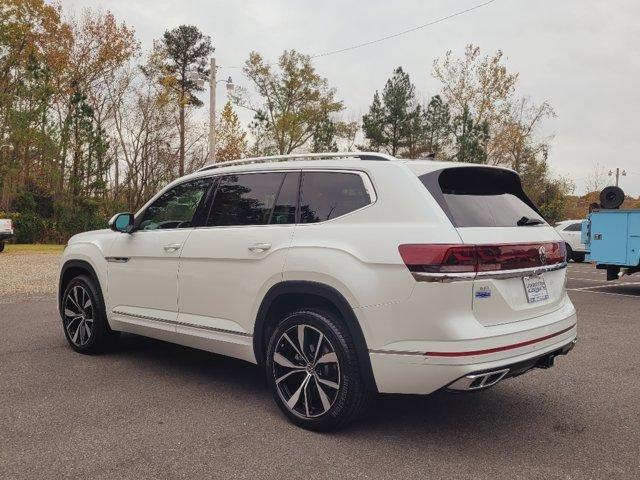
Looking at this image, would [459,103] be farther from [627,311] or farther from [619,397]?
[619,397]

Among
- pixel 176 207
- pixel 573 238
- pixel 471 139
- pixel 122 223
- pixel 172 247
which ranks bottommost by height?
pixel 573 238

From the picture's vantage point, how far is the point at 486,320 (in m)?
3.22

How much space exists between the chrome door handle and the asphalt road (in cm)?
117

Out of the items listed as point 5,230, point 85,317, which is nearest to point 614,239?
point 85,317

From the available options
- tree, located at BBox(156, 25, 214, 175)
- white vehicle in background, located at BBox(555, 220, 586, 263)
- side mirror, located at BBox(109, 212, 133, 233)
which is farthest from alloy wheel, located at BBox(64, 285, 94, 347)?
tree, located at BBox(156, 25, 214, 175)

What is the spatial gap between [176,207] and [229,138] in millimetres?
37911

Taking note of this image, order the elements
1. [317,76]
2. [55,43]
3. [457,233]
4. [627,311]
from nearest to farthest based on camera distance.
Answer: [457,233] → [627,311] → [55,43] → [317,76]

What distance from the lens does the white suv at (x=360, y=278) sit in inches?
125

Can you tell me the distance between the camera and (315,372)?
3.61 metres

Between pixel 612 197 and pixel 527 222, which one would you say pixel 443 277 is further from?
pixel 612 197

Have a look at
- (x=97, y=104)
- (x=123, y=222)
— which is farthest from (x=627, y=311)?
(x=97, y=104)

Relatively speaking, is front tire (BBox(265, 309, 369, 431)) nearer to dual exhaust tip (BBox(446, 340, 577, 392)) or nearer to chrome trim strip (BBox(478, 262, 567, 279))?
dual exhaust tip (BBox(446, 340, 577, 392))

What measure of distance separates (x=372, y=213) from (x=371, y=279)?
433mm

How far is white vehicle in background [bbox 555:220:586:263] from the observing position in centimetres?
2089
